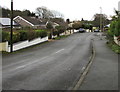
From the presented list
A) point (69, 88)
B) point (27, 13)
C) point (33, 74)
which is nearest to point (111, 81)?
point (69, 88)

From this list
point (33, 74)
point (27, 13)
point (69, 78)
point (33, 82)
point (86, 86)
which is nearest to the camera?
point (86, 86)

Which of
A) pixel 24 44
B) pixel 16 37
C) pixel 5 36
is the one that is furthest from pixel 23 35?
pixel 5 36

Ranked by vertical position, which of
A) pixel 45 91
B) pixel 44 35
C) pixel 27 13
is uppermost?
pixel 27 13

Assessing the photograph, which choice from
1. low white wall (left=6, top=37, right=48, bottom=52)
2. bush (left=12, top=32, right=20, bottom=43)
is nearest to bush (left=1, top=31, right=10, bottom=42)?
low white wall (left=6, top=37, right=48, bottom=52)

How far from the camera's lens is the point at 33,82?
380 inches

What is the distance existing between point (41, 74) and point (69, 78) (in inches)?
71.9

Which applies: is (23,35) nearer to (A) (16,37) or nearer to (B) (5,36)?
(A) (16,37)

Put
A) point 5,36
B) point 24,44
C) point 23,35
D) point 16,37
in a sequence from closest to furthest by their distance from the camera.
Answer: point 5,36, point 16,37, point 24,44, point 23,35

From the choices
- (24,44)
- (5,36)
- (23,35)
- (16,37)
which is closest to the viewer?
(5,36)

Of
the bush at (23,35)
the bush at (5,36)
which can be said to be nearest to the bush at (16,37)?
the bush at (23,35)

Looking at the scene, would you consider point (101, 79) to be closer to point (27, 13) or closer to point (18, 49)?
point (18, 49)

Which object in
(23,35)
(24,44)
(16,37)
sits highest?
(23,35)

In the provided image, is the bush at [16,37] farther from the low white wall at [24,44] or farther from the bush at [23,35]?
the bush at [23,35]

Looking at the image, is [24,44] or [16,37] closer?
[16,37]
